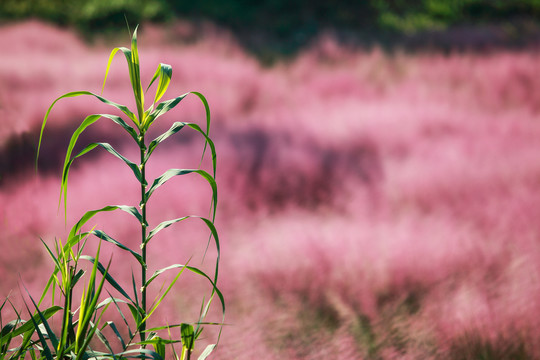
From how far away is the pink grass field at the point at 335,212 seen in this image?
3.01 ft

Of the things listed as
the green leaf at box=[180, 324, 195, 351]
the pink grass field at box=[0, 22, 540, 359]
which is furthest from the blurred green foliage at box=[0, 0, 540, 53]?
the green leaf at box=[180, 324, 195, 351]

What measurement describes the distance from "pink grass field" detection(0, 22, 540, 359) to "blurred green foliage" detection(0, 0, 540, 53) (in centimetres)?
295

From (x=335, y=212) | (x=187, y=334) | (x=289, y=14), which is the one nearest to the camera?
(x=187, y=334)

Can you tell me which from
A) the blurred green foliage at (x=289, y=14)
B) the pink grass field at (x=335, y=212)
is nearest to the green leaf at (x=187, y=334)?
the pink grass field at (x=335, y=212)

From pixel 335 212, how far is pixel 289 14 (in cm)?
646

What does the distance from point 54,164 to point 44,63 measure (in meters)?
1.28

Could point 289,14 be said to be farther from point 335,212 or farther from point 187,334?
point 187,334

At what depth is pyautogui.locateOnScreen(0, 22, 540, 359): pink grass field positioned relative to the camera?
92 centimetres

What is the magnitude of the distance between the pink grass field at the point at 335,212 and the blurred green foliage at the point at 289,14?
2.95m

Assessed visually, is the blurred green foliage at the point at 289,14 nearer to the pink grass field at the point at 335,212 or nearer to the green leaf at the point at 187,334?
the pink grass field at the point at 335,212

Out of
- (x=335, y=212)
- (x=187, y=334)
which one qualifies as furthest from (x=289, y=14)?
(x=187, y=334)

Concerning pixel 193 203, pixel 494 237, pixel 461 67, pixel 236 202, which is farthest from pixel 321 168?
pixel 461 67

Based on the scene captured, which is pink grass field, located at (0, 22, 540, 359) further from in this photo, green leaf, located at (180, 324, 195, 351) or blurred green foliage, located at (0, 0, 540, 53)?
blurred green foliage, located at (0, 0, 540, 53)

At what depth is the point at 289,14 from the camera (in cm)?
719
